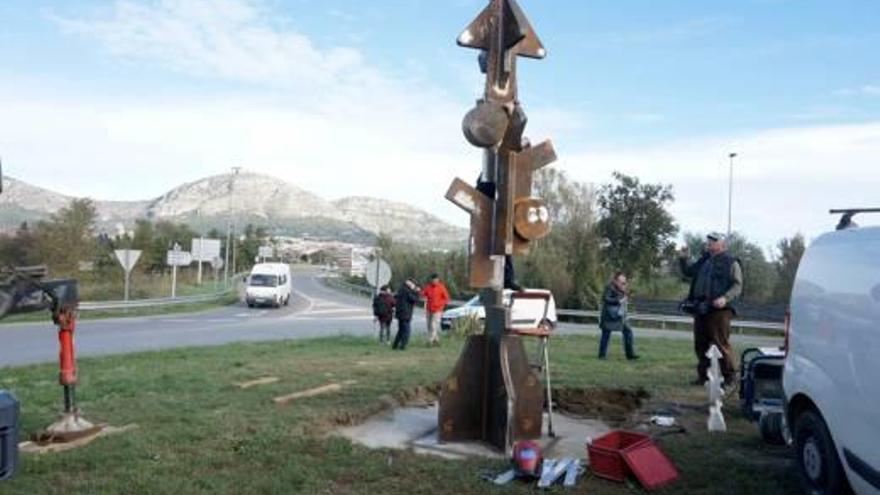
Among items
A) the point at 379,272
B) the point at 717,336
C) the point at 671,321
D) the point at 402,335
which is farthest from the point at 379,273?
the point at 717,336

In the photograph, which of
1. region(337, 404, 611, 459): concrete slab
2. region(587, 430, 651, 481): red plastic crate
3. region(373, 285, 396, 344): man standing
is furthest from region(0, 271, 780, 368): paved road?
region(587, 430, 651, 481): red plastic crate

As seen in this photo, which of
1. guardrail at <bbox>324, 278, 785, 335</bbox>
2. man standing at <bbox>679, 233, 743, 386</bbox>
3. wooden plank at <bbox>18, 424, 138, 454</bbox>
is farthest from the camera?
guardrail at <bbox>324, 278, 785, 335</bbox>

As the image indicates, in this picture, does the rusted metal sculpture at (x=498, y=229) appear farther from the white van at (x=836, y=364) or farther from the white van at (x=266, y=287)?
the white van at (x=266, y=287)

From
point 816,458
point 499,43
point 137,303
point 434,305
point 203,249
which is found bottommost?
point 137,303

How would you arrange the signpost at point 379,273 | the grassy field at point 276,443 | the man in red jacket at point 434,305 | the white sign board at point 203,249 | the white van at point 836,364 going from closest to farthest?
the white van at point 836,364 < the grassy field at point 276,443 < the man in red jacket at point 434,305 < the signpost at point 379,273 < the white sign board at point 203,249

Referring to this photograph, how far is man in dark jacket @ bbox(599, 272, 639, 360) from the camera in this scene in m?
16.7

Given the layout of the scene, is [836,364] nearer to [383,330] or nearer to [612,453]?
[612,453]

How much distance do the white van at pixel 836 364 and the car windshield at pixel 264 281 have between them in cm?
4287

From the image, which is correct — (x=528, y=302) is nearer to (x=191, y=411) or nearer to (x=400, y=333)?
(x=191, y=411)

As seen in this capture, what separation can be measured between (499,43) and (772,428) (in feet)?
13.4

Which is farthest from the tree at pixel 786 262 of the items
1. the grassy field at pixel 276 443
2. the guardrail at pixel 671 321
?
the grassy field at pixel 276 443

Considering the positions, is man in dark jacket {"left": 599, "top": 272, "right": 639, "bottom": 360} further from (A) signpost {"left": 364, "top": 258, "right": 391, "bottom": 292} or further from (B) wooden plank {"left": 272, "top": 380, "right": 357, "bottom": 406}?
(A) signpost {"left": 364, "top": 258, "right": 391, "bottom": 292}

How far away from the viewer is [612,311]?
17.2 meters

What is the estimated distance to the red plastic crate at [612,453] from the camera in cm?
622
